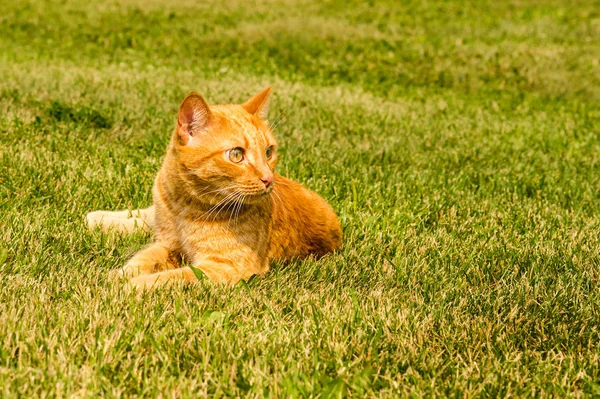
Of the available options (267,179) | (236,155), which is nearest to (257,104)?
(236,155)

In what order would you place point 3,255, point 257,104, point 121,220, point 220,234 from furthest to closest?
point 121,220
point 257,104
point 220,234
point 3,255

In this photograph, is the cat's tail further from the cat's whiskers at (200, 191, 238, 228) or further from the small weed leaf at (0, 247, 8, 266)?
the small weed leaf at (0, 247, 8, 266)

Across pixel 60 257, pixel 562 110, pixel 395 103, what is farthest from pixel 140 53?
pixel 60 257

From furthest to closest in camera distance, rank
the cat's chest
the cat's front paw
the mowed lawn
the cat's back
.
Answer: the cat's back, the cat's chest, the cat's front paw, the mowed lawn

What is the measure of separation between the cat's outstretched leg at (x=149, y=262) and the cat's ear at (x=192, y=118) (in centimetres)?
67

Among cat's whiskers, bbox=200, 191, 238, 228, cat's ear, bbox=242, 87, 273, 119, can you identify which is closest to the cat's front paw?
cat's whiskers, bbox=200, 191, 238, 228

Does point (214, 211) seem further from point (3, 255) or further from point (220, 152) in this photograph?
→ point (3, 255)

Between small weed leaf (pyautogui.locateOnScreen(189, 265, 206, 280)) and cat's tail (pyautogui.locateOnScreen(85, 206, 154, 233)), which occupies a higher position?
small weed leaf (pyautogui.locateOnScreen(189, 265, 206, 280))

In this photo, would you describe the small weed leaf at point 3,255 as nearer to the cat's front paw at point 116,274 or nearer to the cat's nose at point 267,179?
the cat's front paw at point 116,274

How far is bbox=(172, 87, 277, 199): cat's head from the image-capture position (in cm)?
352

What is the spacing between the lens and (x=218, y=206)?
3.71 metres

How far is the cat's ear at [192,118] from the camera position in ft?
11.5

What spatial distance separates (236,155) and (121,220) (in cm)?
112

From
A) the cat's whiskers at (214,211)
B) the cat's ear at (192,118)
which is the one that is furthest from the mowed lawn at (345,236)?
the cat's ear at (192,118)
